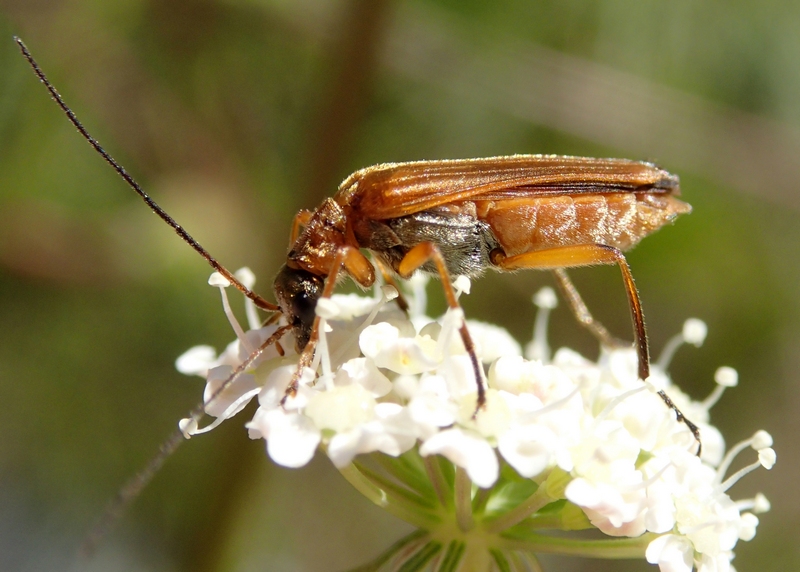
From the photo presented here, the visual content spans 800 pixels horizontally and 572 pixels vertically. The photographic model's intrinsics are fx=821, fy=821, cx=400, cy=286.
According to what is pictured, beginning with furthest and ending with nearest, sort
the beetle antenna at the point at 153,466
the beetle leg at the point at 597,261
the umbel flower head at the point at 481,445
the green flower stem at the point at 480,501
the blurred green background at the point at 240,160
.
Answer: the blurred green background at the point at 240,160 → the beetle leg at the point at 597,261 → the green flower stem at the point at 480,501 → the umbel flower head at the point at 481,445 → the beetle antenna at the point at 153,466

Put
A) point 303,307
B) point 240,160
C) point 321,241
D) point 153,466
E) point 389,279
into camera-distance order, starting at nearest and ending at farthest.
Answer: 1. point 153,466
2. point 303,307
3. point 321,241
4. point 389,279
5. point 240,160

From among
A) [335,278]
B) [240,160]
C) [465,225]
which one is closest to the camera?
[335,278]

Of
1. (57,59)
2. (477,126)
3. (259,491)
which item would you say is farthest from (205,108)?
(259,491)

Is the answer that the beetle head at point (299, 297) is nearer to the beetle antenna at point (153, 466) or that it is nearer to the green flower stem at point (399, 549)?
the beetle antenna at point (153, 466)

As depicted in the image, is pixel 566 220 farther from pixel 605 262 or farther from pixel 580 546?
pixel 580 546

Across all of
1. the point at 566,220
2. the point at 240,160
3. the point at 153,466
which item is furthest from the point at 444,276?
the point at 240,160

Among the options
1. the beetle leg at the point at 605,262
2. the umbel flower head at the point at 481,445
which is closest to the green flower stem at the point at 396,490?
the umbel flower head at the point at 481,445

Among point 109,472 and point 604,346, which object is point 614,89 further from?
point 109,472
